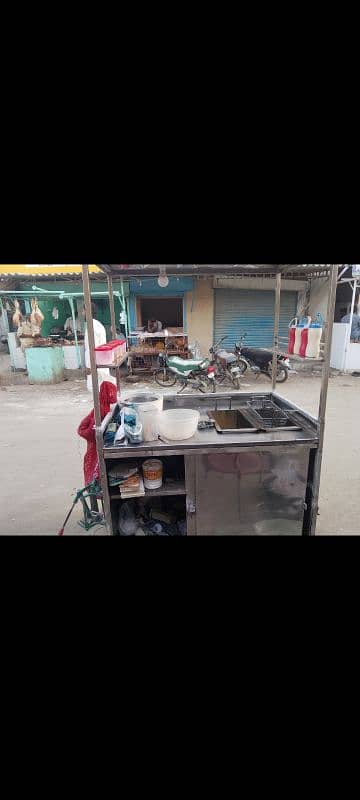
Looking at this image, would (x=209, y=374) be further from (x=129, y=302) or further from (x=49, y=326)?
(x=49, y=326)

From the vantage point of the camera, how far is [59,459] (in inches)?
184

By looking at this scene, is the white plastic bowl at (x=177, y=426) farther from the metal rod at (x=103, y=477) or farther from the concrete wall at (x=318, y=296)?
the concrete wall at (x=318, y=296)

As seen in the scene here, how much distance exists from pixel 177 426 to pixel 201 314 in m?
8.04

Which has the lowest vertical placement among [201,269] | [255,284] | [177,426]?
[177,426]

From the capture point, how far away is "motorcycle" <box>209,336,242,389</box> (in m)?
8.12

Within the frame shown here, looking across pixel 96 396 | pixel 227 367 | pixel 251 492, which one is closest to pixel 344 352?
pixel 227 367

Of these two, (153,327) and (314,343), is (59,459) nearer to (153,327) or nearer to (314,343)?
(314,343)

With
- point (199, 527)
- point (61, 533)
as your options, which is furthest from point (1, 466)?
point (199, 527)

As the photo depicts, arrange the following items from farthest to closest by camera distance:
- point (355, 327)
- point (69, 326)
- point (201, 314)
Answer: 1. point (69, 326)
2. point (201, 314)
3. point (355, 327)

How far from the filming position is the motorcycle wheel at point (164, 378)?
8637mm

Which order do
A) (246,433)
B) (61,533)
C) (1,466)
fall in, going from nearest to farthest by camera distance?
(246,433) → (61,533) → (1,466)

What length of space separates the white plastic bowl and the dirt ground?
4.35 feet

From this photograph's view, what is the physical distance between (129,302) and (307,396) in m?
5.10

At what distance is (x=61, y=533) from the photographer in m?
3.12
